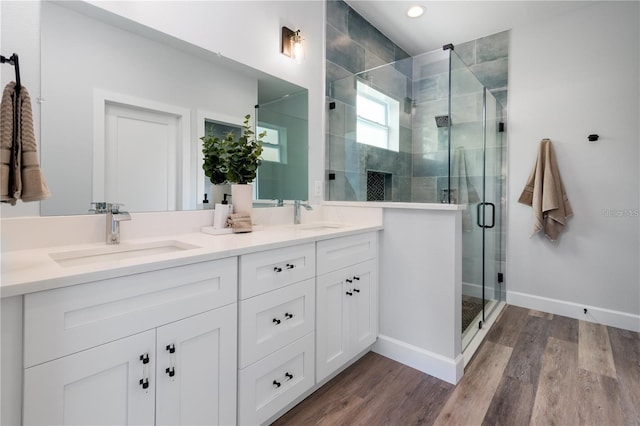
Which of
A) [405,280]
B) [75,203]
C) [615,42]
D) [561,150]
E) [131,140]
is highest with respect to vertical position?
[615,42]

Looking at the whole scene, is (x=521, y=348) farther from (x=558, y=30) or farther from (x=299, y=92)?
(x=558, y=30)

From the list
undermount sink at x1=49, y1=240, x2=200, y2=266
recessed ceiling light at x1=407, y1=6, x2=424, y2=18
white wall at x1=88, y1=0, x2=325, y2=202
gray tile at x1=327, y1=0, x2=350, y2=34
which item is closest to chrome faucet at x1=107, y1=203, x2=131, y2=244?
undermount sink at x1=49, y1=240, x2=200, y2=266

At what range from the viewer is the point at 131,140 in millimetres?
1408

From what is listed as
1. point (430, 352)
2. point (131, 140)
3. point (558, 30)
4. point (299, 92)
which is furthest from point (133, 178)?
point (558, 30)

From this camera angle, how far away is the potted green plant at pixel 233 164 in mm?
1692

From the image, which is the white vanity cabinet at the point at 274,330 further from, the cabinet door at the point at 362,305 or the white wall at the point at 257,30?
the white wall at the point at 257,30

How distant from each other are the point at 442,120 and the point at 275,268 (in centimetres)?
190

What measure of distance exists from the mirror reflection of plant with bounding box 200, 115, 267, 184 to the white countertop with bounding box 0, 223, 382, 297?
377mm

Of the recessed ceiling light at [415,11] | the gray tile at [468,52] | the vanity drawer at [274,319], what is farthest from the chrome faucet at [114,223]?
the gray tile at [468,52]

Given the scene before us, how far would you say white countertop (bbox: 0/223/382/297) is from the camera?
76 centimetres

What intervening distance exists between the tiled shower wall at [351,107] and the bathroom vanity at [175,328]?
96 cm

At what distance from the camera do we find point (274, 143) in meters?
2.12

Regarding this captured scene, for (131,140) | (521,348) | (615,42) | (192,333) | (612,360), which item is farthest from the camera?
(615,42)

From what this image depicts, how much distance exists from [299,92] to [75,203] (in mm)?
1569
